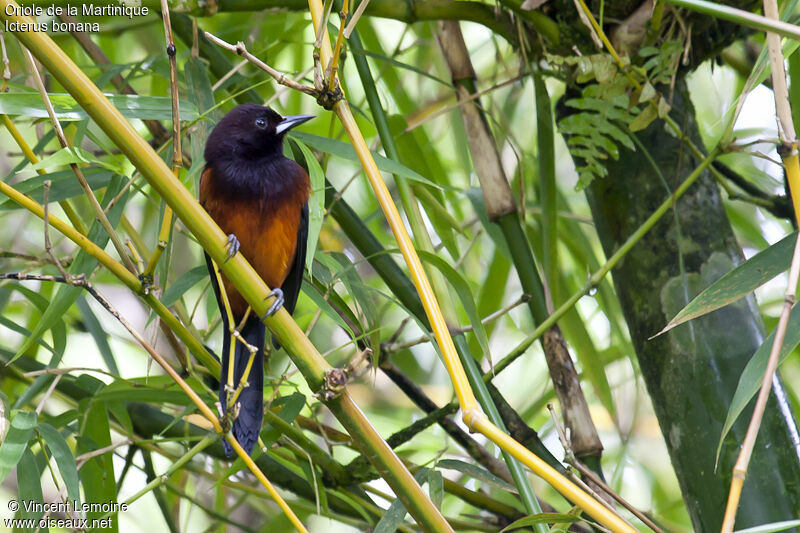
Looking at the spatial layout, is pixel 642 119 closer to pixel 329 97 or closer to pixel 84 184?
pixel 329 97

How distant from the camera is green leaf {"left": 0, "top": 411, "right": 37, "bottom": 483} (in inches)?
60.5

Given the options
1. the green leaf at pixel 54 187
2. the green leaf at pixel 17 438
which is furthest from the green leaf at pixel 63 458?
the green leaf at pixel 54 187

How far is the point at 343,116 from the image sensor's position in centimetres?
110

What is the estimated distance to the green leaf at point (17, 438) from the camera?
154 centimetres

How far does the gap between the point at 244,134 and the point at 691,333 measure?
1.30 m

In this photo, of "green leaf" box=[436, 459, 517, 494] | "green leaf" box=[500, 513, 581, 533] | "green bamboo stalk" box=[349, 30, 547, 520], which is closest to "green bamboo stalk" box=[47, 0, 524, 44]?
"green bamboo stalk" box=[349, 30, 547, 520]

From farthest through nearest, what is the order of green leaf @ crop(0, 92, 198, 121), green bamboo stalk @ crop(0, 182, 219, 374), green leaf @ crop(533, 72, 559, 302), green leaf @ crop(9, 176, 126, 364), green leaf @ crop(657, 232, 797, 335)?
1. green leaf @ crop(533, 72, 559, 302)
2. green leaf @ crop(9, 176, 126, 364)
3. green leaf @ crop(0, 92, 198, 121)
4. green leaf @ crop(657, 232, 797, 335)
5. green bamboo stalk @ crop(0, 182, 219, 374)

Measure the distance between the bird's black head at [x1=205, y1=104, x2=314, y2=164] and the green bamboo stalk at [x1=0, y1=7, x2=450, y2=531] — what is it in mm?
1236

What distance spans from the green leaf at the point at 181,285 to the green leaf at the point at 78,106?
0.40 meters

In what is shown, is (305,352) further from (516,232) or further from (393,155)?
(516,232)

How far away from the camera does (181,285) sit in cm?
186


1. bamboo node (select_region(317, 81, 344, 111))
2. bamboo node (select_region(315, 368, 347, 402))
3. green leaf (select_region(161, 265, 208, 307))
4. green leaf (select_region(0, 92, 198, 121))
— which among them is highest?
green leaf (select_region(0, 92, 198, 121))

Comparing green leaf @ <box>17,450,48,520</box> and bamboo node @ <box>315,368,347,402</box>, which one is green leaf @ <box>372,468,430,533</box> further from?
green leaf @ <box>17,450,48,520</box>

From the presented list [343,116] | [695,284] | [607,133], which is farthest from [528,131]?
[343,116]
